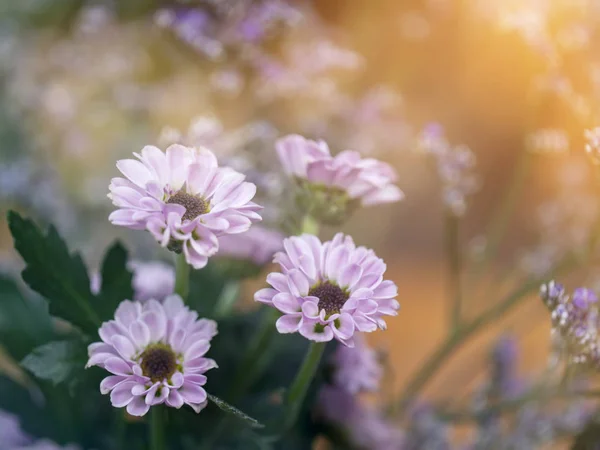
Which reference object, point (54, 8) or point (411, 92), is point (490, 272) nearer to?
point (411, 92)

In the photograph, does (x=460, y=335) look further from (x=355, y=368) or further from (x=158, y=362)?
(x=158, y=362)

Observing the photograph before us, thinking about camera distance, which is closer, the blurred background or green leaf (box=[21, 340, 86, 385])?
green leaf (box=[21, 340, 86, 385])

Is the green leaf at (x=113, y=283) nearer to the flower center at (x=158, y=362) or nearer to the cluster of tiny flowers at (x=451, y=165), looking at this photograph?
the flower center at (x=158, y=362)

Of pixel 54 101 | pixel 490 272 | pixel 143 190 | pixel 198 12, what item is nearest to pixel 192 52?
pixel 198 12

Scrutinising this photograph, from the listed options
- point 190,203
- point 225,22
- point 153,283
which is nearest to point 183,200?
point 190,203

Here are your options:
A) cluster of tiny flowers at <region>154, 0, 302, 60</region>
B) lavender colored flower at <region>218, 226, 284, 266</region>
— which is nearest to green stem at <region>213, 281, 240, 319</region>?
lavender colored flower at <region>218, 226, 284, 266</region>

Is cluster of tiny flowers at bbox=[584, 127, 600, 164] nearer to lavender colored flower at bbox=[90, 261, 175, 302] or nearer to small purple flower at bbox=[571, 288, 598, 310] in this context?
small purple flower at bbox=[571, 288, 598, 310]

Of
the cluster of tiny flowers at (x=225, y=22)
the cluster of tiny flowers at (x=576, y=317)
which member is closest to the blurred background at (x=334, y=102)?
the cluster of tiny flowers at (x=225, y=22)
